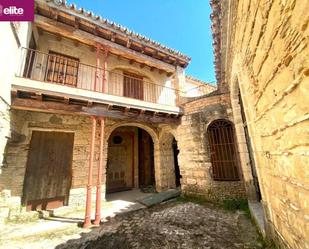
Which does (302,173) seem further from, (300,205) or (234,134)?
(234,134)

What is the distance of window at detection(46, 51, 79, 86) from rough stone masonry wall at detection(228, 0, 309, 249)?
659cm

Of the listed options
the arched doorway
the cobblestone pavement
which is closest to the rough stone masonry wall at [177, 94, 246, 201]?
the cobblestone pavement

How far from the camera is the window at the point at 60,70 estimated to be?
6479mm

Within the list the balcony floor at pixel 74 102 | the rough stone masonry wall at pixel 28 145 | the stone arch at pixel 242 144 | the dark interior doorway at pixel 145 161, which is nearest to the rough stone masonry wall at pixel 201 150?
the stone arch at pixel 242 144

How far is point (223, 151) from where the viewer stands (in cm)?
625

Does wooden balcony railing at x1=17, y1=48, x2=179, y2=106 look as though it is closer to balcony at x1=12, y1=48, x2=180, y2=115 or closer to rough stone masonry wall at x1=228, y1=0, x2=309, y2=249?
balcony at x1=12, y1=48, x2=180, y2=115

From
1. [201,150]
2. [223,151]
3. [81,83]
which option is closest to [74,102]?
[81,83]

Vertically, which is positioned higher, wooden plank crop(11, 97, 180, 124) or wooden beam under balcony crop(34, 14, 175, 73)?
wooden beam under balcony crop(34, 14, 175, 73)

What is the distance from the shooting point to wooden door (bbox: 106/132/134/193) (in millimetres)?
9172

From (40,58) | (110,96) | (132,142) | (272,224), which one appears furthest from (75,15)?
(272,224)

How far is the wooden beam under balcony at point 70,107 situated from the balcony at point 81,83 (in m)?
0.24

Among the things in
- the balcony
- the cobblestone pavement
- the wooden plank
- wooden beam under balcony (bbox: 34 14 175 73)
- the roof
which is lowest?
the cobblestone pavement

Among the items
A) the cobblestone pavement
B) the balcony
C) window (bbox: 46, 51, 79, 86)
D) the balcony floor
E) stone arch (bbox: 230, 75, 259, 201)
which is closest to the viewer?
the cobblestone pavement

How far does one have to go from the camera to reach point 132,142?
10.2 meters
